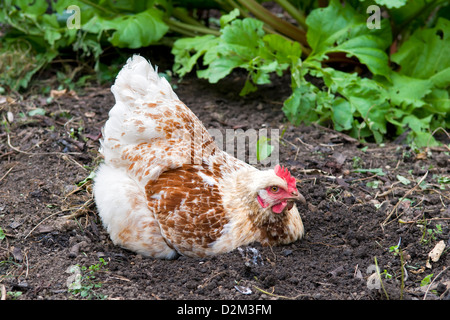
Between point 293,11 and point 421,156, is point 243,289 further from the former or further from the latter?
point 293,11

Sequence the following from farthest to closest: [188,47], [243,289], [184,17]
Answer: [184,17] → [188,47] → [243,289]

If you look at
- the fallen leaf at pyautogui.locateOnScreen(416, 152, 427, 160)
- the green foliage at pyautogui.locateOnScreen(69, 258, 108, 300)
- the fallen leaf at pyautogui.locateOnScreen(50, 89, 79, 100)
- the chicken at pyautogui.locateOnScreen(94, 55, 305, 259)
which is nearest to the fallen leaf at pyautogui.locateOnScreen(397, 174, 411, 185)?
the fallen leaf at pyautogui.locateOnScreen(416, 152, 427, 160)

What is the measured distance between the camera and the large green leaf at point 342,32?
5.38 metres

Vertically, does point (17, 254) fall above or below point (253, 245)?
below

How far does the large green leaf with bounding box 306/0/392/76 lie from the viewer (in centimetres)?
538

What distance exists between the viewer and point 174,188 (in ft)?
11.9

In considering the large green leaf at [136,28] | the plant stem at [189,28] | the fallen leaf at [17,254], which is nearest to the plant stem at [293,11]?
the plant stem at [189,28]

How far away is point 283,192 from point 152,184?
972 mm

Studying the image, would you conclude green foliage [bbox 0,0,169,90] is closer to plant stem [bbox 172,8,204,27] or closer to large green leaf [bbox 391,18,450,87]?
plant stem [bbox 172,8,204,27]

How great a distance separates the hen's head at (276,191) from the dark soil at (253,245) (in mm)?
323

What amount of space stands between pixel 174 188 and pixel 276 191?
0.74 m

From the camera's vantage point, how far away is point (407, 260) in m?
3.59

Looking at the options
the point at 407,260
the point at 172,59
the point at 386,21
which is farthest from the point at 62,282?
the point at 386,21

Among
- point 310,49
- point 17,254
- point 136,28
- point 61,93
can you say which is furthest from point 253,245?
point 61,93
